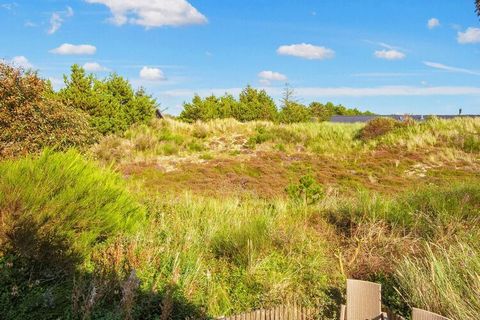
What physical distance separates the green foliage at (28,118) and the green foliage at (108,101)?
1003 centimetres

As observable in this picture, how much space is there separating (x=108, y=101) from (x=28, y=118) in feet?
47.6

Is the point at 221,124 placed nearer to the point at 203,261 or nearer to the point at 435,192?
the point at 435,192

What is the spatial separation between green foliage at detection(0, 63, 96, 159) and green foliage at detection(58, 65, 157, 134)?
395 inches

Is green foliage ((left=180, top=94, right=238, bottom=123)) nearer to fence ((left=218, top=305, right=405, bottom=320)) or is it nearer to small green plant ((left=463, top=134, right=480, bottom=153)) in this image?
small green plant ((left=463, top=134, right=480, bottom=153))

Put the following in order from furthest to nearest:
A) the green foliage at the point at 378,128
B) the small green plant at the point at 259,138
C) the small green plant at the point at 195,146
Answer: the small green plant at the point at 259,138 → the green foliage at the point at 378,128 → the small green plant at the point at 195,146

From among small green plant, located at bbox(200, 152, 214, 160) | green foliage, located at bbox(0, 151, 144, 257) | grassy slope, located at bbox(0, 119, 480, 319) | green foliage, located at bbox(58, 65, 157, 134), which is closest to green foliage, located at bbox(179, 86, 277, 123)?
green foliage, located at bbox(58, 65, 157, 134)

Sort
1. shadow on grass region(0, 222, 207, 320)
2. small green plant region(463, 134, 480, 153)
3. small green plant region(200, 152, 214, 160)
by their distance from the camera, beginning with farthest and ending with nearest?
small green plant region(200, 152, 214, 160) → small green plant region(463, 134, 480, 153) → shadow on grass region(0, 222, 207, 320)

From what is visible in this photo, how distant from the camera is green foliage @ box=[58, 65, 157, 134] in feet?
73.1

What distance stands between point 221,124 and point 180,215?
21689mm

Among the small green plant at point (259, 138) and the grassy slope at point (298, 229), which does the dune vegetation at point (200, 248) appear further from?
the small green plant at point (259, 138)

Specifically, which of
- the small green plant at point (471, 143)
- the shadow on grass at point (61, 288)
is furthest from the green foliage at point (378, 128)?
the shadow on grass at point (61, 288)

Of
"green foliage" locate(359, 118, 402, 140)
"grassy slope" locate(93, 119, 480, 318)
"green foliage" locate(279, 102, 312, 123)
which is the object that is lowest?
"grassy slope" locate(93, 119, 480, 318)

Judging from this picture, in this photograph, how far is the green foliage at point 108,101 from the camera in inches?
877

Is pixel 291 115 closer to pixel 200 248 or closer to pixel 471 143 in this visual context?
pixel 471 143
